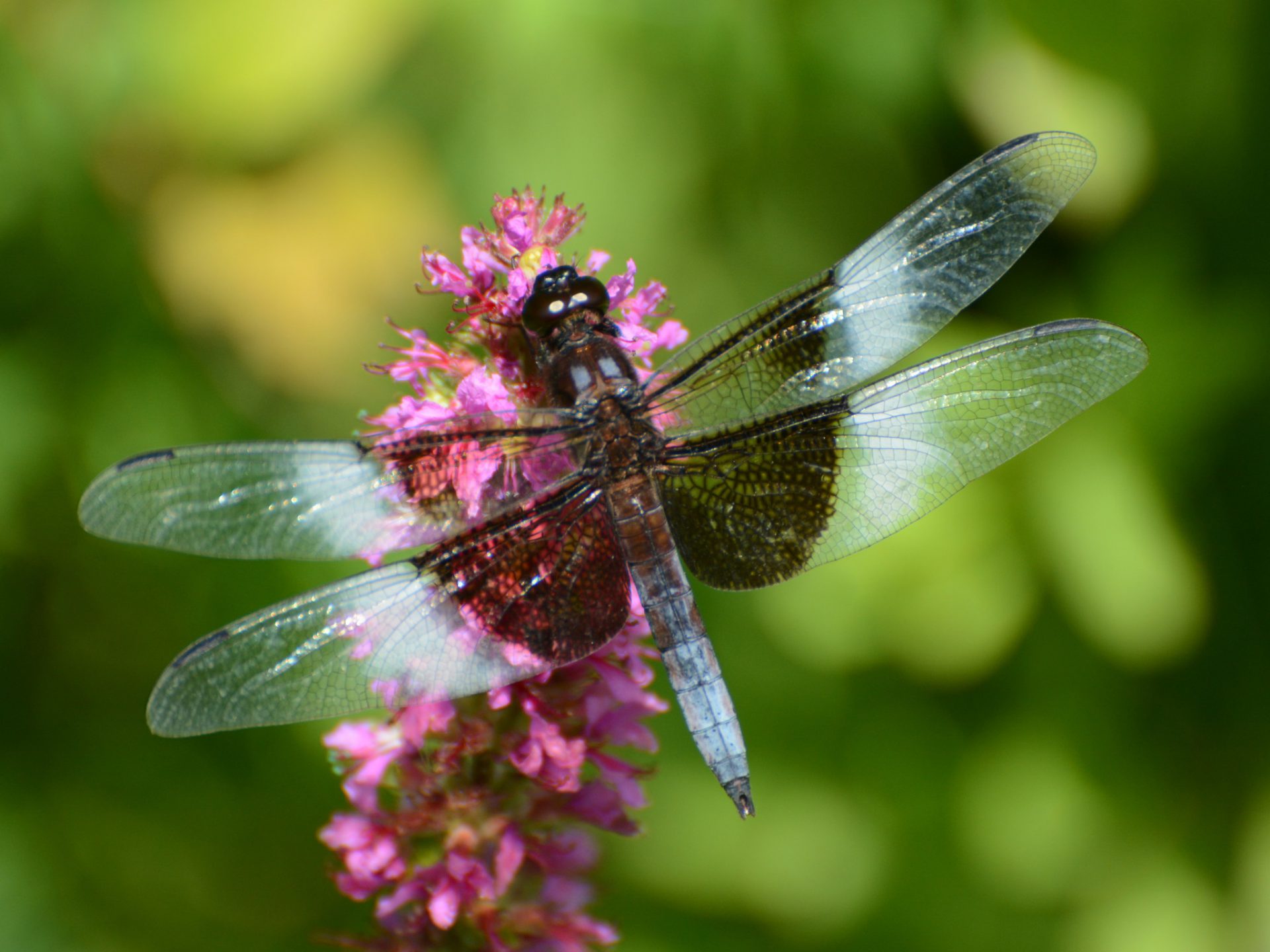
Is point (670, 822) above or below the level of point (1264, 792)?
above

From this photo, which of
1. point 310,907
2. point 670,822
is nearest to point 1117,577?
point 670,822

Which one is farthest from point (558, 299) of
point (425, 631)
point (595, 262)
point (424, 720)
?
point (424, 720)

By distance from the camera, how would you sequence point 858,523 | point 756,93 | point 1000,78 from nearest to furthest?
point 858,523, point 1000,78, point 756,93

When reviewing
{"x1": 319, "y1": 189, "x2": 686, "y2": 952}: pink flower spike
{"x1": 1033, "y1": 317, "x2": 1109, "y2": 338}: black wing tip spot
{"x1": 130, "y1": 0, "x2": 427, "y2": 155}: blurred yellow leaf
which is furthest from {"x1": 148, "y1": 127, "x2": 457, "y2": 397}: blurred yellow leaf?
{"x1": 1033, "y1": 317, "x2": 1109, "y2": 338}: black wing tip spot

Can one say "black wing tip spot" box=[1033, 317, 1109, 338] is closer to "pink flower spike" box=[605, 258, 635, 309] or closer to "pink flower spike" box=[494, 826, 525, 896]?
"pink flower spike" box=[605, 258, 635, 309]

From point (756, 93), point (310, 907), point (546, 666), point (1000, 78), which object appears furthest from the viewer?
point (756, 93)

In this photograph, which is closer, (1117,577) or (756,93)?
(1117,577)

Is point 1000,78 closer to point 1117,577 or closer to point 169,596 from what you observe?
point 1117,577
